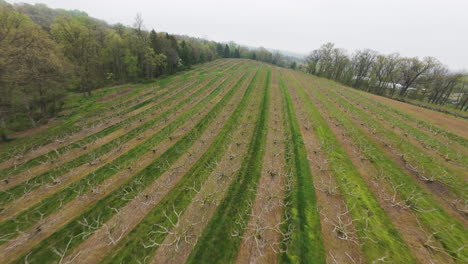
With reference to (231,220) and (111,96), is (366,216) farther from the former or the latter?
(111,96)

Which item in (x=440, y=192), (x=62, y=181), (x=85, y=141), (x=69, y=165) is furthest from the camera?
(x=85, y=141)

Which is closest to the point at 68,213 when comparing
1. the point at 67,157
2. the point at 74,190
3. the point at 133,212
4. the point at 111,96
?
the point at 74,190

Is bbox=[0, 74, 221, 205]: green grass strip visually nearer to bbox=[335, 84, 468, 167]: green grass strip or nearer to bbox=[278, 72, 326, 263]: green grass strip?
bbox=[278, 72, 326, 263]: green grass strip

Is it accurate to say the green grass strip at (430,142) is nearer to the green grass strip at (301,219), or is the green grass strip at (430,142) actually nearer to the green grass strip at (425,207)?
the green grass strip at (425,207)

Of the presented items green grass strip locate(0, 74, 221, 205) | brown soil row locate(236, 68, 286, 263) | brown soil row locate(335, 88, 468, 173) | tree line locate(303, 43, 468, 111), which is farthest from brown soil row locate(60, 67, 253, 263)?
tree line locate(303, 43, 468, 111)

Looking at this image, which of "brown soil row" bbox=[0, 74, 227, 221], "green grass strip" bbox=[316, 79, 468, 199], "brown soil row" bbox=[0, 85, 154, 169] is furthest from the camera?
"brown soil row" bbox=[0, 85, 154, 169]

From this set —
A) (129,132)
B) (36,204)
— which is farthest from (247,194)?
(129,132)
